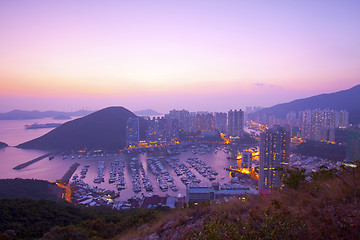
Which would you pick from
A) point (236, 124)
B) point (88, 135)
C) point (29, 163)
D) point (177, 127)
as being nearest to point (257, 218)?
point (29, 163)

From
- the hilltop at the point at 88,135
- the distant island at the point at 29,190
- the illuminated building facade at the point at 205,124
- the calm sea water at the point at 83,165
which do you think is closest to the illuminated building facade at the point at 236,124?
the illuminated building facade at the point at 205,124

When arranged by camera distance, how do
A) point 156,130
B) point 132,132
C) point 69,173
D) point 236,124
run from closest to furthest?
point 69,173
point 132,132
point 156,130
point 236,124

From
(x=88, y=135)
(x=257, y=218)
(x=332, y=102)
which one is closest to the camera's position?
(x=257, y=218)

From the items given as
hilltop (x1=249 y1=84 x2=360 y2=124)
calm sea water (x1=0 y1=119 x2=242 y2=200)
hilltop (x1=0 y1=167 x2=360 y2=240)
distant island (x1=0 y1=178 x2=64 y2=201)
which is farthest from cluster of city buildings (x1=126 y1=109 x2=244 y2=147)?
hilltop (x1=249 y1=84 x2=360 y2=124)

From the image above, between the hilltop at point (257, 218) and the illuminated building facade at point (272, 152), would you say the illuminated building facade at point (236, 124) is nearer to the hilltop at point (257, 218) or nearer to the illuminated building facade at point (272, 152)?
the illuminated building facade at point (272, 152)

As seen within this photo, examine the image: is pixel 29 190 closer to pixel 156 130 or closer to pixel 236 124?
pixel 156 130

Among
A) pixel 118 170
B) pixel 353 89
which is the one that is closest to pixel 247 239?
pixel 118 170
